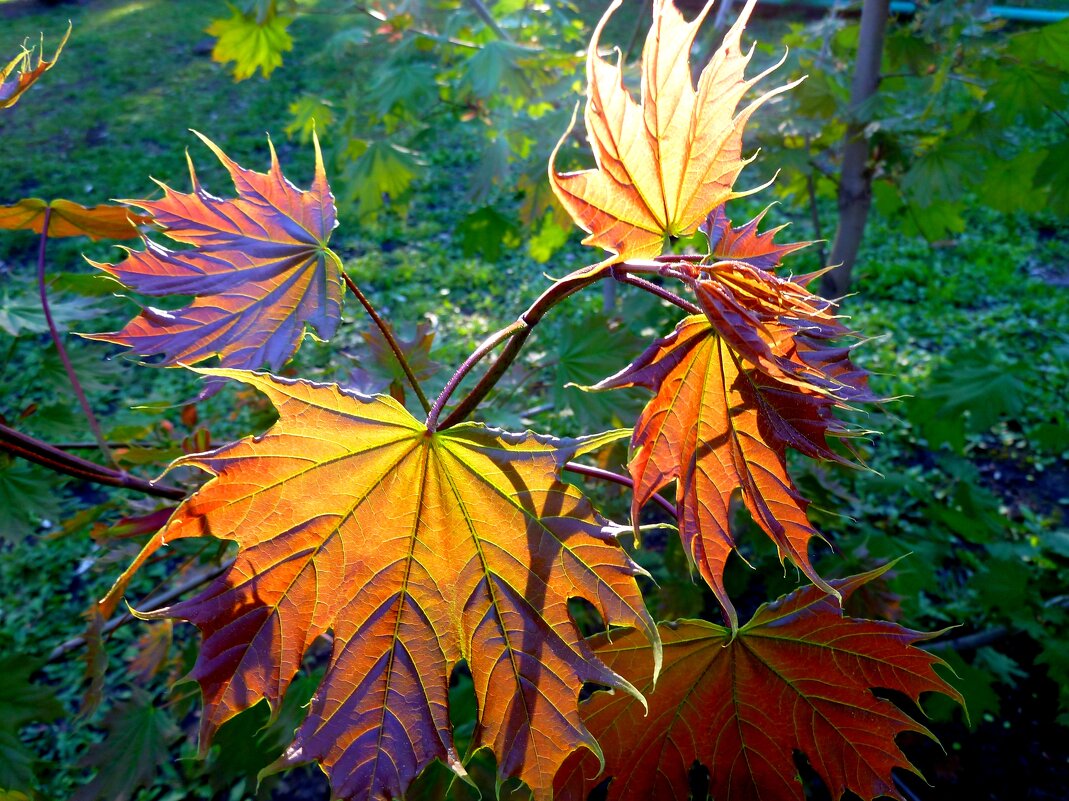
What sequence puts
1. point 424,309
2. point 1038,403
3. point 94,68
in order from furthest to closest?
point 94,68
point 424,309
point 1038,403

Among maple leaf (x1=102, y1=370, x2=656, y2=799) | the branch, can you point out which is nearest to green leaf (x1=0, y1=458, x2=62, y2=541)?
the branch

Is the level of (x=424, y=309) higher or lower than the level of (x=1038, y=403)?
higher

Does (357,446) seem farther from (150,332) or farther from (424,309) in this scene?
(424,309)

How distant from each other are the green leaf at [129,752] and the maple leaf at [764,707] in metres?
1.30

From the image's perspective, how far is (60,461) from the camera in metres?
1.13

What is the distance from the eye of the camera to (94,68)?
8008 millimetres

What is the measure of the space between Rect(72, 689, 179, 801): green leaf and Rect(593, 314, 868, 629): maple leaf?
60.5 inches

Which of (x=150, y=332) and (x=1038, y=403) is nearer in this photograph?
(x=150, y=332)

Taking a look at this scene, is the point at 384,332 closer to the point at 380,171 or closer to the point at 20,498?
the point at 20,498

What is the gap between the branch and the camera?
3.58ft

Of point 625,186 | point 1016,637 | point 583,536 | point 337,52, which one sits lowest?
point 1016,637

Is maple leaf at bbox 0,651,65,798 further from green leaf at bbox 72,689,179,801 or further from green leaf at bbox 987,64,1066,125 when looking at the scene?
green leaf at bbox 987,64,1066,125

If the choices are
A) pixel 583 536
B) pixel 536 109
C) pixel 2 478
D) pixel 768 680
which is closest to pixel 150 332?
pixel 583 536

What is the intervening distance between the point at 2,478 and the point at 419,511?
5.07 ft
